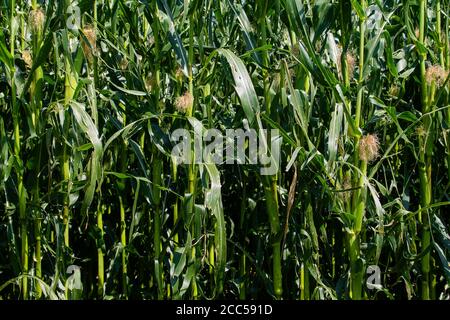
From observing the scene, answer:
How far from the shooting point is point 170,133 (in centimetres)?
285

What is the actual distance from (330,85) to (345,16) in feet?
1.25

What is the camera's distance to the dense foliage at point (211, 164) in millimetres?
2541

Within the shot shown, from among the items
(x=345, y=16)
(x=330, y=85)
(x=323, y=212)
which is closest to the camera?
(x=330, y=85)

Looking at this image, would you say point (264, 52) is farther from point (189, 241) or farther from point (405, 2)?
point (189, 241)

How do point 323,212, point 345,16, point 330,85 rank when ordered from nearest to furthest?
point 330,85
point 345,16
point 323,212

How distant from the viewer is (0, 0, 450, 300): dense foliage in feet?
8.34

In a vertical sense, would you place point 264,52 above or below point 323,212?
above

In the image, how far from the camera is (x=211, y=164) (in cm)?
248

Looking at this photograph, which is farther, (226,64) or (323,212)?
(323,212)

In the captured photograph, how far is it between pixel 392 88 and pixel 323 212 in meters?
0.77
